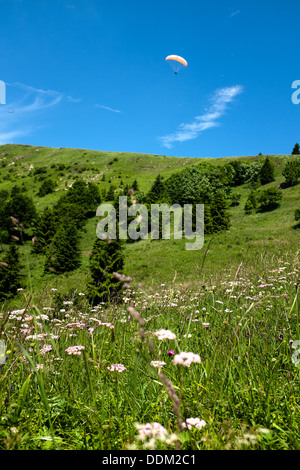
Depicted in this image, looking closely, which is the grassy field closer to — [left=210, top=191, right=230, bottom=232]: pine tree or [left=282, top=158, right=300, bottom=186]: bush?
[left=210, top=191, right=230, bottom=232]: pine tree

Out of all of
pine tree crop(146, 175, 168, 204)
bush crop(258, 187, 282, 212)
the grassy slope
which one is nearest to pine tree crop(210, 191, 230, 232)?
the grassy slope

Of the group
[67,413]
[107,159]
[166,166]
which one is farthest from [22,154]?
[67,413]

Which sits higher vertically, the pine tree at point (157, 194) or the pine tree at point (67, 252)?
the pine tree at point (157, 194)

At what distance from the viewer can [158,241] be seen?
48031 millimetres

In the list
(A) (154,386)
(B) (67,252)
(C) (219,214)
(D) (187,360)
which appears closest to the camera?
(D) (187,360)

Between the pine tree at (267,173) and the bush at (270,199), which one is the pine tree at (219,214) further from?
the pine tree at (267,173)

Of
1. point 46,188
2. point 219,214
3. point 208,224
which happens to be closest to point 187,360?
point 208,224

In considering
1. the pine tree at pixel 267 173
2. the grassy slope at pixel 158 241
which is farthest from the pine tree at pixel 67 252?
the pine tree at pixel 267 173

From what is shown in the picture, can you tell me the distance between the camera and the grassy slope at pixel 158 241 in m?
27.0

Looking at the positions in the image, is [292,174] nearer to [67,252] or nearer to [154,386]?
[67,252]

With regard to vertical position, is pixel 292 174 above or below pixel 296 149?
below

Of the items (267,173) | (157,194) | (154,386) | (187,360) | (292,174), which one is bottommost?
(154,386)

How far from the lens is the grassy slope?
88.5 feet
